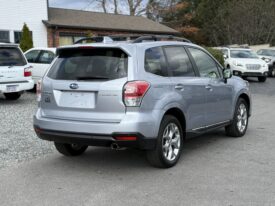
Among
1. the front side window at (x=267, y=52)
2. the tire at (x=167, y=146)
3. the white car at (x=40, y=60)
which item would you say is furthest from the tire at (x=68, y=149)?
the front side window at (x=267, y=52)

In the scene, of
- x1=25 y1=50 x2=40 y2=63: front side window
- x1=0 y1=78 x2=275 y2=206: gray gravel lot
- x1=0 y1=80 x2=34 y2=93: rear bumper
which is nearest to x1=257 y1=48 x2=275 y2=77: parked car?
x1=25 y1=50 x2=40 y2=63: front side window

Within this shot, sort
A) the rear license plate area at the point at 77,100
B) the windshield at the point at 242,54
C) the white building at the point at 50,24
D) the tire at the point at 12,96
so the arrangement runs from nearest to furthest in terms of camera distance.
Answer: the rear license plate area at the point at 77,100 < the tire at the point at 12,96 < the windshield at the point at 242,54 < the white building at the point at 50,24

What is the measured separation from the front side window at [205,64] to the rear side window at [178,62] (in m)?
0.28

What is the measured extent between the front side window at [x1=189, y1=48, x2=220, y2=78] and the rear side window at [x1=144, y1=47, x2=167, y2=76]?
0.98m

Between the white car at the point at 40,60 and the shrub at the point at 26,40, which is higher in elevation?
the shrub at the point at 26,40

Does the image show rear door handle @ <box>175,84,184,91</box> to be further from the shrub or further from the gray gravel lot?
the shrub

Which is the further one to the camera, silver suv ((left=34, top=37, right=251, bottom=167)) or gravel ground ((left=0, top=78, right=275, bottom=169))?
gravel ground ((left=0, top=78, right=275, bottom=169))

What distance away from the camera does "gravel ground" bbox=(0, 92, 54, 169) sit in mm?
6566

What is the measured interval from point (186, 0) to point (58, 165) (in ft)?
166

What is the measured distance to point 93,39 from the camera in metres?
6.07

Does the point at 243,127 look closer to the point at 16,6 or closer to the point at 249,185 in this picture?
the point at 249,185

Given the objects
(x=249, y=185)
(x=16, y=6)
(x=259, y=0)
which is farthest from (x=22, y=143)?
(x=259, y=0)

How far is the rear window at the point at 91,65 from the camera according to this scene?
531cm

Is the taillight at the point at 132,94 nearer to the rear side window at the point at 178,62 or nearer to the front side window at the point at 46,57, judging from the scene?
the rear side window at the point at 178,62
